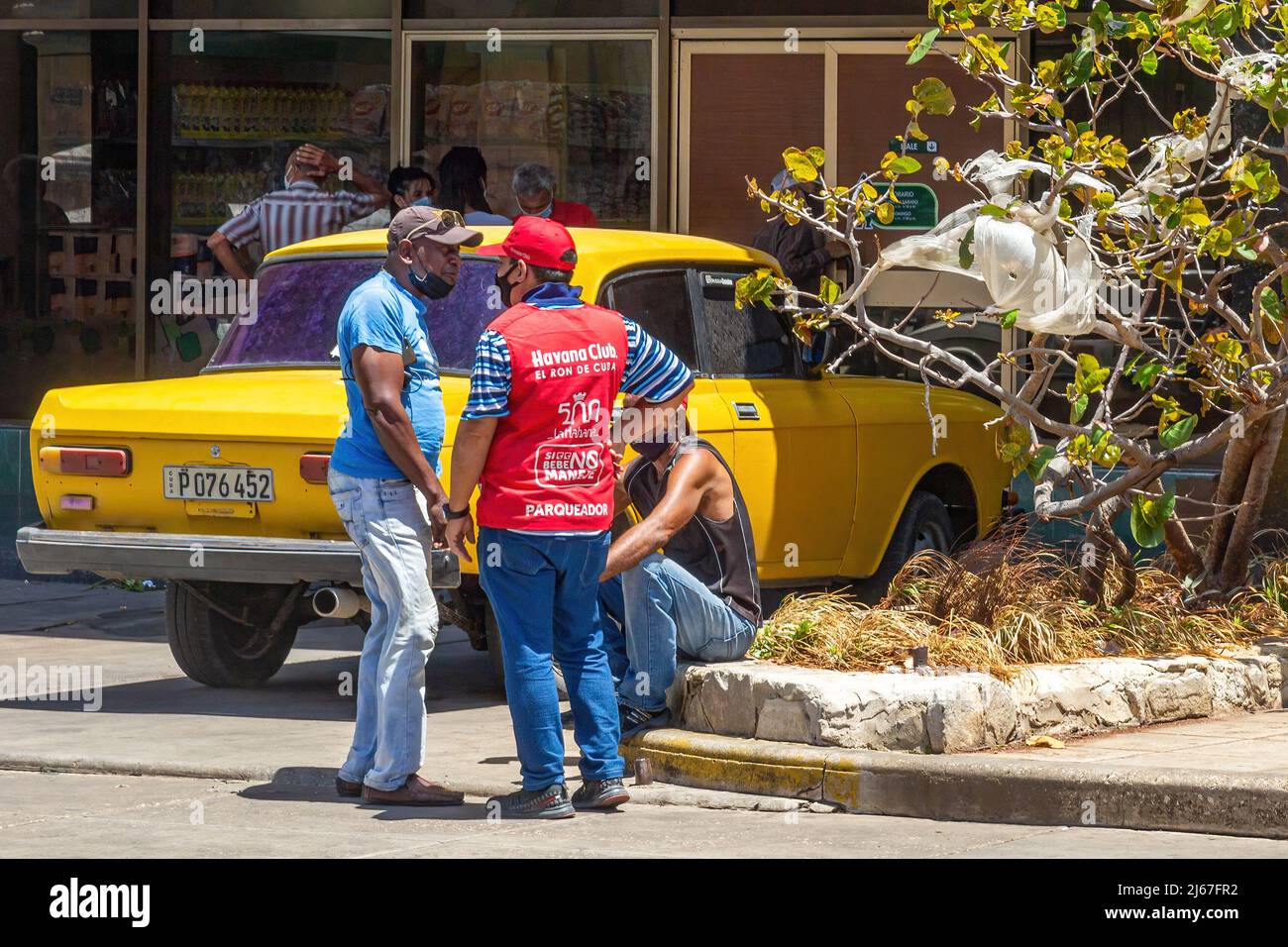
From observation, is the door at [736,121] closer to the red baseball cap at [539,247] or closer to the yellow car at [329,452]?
the yellow car at [329,452]

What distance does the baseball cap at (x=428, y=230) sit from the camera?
7000 millimetres

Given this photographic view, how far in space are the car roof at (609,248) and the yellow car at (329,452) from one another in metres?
0.01

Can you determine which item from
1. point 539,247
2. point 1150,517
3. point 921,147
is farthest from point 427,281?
point 921,147

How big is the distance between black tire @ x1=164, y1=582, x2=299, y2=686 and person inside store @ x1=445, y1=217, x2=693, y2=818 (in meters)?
2.40

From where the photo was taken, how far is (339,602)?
7906 mm

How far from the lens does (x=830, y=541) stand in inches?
364

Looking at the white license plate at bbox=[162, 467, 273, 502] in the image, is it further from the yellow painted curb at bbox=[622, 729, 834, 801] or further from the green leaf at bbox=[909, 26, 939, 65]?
the green leaf at bbox=[909, 26, 939, 65]

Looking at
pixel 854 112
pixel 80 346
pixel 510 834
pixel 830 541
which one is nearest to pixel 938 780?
pixel 510 834

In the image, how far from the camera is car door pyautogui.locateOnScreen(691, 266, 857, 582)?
8820 mm

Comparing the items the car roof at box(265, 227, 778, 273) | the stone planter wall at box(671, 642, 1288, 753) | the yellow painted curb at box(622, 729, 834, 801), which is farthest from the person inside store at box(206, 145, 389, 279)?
the yellow painted curb at box(622, 729, 834, 801)

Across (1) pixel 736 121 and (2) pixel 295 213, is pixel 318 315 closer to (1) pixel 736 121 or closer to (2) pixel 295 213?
(2) pixel 295 213

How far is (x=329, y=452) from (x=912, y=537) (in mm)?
3089

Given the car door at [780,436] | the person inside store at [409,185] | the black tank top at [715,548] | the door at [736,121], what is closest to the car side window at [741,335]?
the car door at [780,436]
